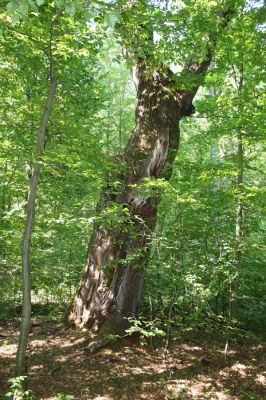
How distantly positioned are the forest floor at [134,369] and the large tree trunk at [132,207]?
0.59 meters

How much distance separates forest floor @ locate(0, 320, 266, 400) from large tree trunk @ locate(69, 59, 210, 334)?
0.59m

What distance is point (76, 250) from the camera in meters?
10.0

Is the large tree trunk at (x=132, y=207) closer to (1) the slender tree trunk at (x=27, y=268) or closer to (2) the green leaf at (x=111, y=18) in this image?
(1) the slender tree trunk at (x=27, y=268)

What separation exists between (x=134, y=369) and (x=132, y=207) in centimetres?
307

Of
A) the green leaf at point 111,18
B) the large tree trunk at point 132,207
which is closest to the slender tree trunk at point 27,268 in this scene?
Result: the large tree trunk at point 132,207

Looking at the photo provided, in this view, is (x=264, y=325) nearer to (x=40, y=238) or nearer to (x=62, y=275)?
(x=62, y=275)

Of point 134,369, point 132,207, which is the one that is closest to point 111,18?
point 132,207

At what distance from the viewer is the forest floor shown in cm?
513

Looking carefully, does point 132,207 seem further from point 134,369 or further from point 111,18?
point 111,18

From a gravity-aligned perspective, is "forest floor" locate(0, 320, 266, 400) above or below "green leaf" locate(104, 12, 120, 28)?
below

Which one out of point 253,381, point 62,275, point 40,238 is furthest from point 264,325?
point 40,238

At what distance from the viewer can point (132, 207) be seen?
6.94 metres

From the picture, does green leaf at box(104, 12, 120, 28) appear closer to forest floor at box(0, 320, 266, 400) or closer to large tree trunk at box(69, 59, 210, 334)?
forest floor at box(0, 320, 266, 400)

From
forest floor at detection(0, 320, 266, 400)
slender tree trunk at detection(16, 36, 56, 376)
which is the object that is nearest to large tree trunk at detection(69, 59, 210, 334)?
forest floor at detection(0, 320, 266, 400)
